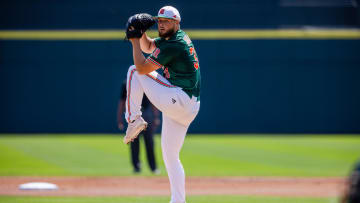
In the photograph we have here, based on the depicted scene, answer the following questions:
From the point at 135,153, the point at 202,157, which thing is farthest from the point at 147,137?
the point at 202,157

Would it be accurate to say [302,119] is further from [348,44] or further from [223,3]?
[223,3]

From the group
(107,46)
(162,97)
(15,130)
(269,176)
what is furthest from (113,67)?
(162,97)

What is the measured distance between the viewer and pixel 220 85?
20.0m

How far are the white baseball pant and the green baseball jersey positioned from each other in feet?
0.29

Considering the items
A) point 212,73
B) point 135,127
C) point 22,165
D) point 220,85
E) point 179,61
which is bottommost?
point 220,85

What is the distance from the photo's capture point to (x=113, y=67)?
1978cm

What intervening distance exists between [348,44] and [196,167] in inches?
400

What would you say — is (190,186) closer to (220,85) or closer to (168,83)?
(168,83)

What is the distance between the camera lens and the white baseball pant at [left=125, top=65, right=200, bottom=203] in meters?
5.49

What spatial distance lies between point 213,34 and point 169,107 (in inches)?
584

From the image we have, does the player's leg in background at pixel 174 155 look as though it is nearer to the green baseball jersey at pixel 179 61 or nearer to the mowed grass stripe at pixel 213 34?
the green baseball jersey at pixel 179 61

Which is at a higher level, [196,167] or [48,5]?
[48,5]

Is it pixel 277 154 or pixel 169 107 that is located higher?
pixel 169 107

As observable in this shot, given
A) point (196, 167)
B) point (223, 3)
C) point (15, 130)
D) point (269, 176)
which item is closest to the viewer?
point (269, 176)
